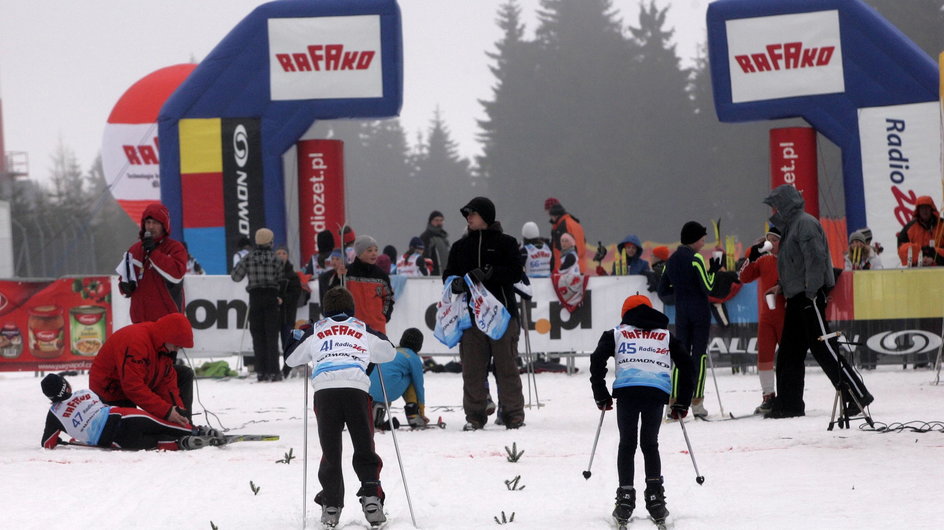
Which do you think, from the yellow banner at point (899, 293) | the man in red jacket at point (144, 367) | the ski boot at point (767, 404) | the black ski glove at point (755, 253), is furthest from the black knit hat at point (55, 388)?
the yellow banner at point (899, 293)

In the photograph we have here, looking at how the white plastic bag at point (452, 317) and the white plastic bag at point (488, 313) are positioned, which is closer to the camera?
the white plastic bag at point (488, 313)

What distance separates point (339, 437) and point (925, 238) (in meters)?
11.0

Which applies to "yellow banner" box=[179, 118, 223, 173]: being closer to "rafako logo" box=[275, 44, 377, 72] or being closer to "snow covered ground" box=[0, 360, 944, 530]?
"rafako logo" box=[275, 44, 377, 72]

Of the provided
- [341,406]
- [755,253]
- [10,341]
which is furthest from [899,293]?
[10,341]

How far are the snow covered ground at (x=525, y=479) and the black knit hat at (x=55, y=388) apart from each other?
42 centimetres

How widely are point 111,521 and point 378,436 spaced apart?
384 centimetres

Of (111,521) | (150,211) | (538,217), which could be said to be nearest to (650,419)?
(111,521)

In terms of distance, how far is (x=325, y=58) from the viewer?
1952 centimetres

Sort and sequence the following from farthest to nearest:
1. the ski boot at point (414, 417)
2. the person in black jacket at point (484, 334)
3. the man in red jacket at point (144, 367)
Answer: the ski boot at point (414, 417) < the person in black jacket at point (484, 334) < the man in red jacket at point (144, 367)

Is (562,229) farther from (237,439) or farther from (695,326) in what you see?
(237,439)

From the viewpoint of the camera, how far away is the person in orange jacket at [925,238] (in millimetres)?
15312

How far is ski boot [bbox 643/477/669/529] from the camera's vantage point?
6.57 metres

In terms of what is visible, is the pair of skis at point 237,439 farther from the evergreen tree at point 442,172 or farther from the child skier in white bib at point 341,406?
the evergreen tree at point 442,172

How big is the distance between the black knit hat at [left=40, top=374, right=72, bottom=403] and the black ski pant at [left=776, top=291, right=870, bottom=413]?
5.77 meters
